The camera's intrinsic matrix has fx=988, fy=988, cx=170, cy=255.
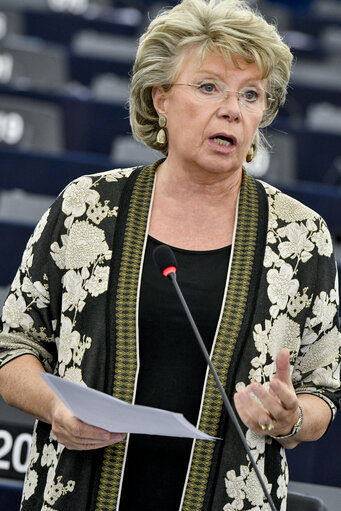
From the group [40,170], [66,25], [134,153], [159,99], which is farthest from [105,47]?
[159,99]

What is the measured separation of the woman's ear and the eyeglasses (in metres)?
0.09

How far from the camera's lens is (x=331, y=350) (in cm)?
182

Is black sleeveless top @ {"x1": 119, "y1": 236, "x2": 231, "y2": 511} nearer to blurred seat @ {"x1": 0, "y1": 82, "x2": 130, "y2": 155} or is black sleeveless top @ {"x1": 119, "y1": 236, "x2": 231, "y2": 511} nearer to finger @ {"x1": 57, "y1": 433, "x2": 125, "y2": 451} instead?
finger @ {"x1": 57, "y1": 433, "x2": 125, "y2": 451}

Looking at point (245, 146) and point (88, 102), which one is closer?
point (245, 146)

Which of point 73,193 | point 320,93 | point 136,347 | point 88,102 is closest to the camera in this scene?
point 136,347

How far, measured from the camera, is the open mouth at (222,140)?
1.80m

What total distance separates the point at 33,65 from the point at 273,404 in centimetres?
503

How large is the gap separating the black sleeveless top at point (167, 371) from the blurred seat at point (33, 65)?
4658mm

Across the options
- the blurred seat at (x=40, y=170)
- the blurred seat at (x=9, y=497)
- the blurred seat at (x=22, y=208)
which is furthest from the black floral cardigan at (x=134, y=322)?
the blurred seat at (x=40, y=170)

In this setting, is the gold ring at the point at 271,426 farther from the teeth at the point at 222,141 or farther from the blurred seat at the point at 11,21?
the blurred seat at the point at 11,21

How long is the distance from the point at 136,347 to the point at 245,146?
0.42 metres

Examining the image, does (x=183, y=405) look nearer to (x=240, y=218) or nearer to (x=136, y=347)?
(x=136, y=347)

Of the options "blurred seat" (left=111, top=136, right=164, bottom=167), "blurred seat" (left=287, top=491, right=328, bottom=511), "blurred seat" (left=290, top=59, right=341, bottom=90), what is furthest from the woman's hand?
"blurred seat" (left=290, top=59, right=341, bottom=90)

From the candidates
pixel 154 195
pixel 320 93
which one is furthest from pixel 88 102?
pixel 154 195
